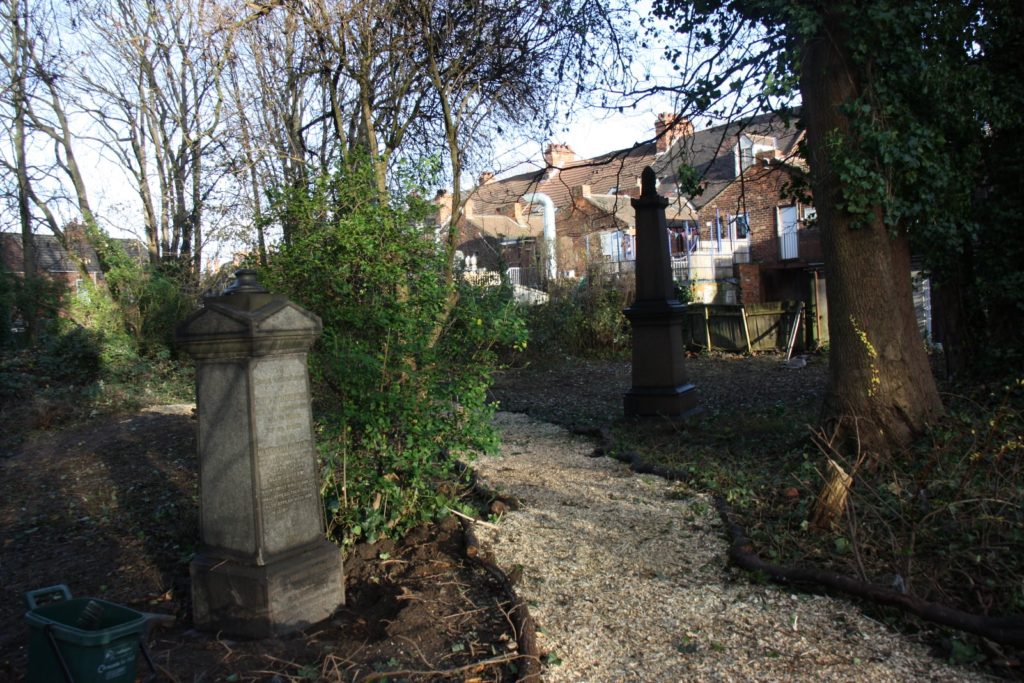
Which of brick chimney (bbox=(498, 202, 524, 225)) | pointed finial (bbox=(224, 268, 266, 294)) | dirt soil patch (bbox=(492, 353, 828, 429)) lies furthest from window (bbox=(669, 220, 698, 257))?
pointed finial (bbox=(224, 268, 266, 294))

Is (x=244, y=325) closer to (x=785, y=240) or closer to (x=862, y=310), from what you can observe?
(x=862, y=310)

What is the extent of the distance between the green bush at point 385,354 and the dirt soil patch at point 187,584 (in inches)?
14.5

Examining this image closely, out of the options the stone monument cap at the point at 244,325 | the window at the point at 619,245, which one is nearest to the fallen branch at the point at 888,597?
the stone monument cap at the point at 244,325

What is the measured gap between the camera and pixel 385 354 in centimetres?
463

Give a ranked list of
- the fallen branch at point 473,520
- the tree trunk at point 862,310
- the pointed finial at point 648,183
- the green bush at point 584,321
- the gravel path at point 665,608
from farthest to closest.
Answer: the green bush at point 584,321, the pointed finial at point 648,183, the tree trunk at point 862,310, the fallen branch at point 473,520, the gravel path at point 665,608

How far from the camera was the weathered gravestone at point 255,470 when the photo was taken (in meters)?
3.65

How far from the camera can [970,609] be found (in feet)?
11.7

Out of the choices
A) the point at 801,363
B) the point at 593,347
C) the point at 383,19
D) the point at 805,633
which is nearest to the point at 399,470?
the point at 805,633

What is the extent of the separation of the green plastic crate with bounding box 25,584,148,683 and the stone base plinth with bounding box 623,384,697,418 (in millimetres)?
6947

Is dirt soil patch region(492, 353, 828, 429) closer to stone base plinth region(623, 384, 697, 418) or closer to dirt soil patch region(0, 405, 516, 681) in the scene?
stone base plinth region(623, 384, 697, 418)

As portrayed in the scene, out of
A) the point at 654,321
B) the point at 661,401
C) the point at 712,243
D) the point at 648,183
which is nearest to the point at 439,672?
the point at 661,401

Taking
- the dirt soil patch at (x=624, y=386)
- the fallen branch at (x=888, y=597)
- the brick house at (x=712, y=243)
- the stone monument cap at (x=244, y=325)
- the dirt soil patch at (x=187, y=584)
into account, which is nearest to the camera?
the fallen branch at (x=888, y=597)

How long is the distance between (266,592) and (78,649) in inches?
36.2

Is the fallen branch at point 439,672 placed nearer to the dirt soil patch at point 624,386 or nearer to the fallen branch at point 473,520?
the fallen branch at point 473,520
